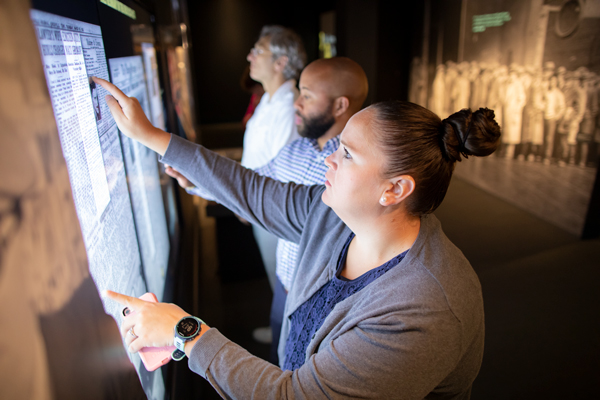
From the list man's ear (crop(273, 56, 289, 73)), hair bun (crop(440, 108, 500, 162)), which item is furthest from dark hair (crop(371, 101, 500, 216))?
man's ear (crop(273, 56, 289, 73))

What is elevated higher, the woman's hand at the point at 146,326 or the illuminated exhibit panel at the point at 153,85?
the illuminated exhibit panel at the point at 153,85

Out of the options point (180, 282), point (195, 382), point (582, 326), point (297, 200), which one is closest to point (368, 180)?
point (297, 200)

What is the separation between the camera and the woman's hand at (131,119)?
993 mm

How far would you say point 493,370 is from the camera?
7.61 feet

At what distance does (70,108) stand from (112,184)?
0.28 meters

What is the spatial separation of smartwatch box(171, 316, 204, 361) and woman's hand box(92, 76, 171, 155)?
52 centimetres

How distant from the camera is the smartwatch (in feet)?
2.78

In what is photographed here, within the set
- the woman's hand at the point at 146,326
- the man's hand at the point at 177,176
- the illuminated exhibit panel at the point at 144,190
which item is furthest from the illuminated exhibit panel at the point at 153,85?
the woman's hand at the point at 146,326

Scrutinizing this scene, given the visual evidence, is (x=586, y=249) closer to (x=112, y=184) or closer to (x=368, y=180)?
(x=368, y=180)

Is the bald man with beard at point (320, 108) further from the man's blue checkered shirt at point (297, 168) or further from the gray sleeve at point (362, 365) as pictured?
the gray sleeve at point (362, 365)

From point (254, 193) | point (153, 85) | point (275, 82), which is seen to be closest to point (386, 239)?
point (254, 193)

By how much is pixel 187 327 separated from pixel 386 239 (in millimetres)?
527

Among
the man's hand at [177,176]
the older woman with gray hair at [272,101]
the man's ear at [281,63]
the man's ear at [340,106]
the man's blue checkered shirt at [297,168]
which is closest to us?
the man's hand at [177,176]

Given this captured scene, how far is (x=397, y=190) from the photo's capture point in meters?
0.95
